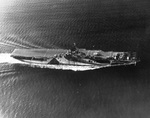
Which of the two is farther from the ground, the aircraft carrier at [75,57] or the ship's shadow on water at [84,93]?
the aircraft carrier at [75,57]

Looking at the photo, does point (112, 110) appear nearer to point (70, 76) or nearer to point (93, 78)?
point (93, 78)

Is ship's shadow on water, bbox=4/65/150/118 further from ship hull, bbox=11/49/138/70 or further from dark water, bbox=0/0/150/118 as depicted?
ship hull, bbox=11/49/138/70

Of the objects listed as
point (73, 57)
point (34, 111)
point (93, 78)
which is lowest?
point (34, 111)

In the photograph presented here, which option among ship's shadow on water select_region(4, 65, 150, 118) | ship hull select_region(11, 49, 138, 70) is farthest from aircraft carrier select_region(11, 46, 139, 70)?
ship's shadow on water select_region(4, 65, 150, 118)

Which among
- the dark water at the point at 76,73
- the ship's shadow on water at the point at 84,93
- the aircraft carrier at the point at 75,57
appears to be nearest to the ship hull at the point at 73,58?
the aircraft carrier at the point at 75,57

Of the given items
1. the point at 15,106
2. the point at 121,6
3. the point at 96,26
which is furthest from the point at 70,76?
the point at 121,6

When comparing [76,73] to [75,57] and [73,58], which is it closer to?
[73,58]

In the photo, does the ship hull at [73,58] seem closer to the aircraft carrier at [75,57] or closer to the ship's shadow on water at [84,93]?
the aircraft carrier at [75,57]

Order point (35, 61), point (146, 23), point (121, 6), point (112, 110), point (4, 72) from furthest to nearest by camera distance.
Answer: point (121, 6) → point (146, 23) → point (35, 61) → point (4, 72) → point (112, 110)

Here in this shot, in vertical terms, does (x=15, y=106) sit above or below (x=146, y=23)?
below
